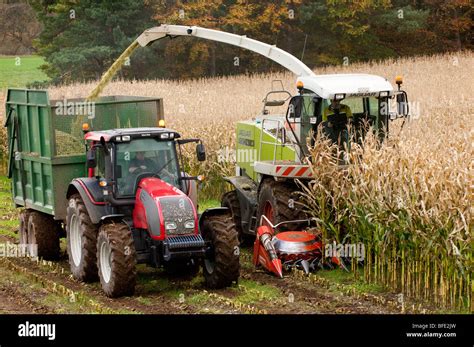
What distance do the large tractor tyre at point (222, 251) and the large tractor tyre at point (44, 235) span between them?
319 centimetres

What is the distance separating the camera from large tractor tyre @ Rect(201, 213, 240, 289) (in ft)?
39.1

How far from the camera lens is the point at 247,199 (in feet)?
49.8

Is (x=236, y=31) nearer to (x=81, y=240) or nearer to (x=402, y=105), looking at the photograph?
(x=402, y=105)

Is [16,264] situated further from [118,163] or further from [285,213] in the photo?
[285,213]

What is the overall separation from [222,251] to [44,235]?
3.61 metres

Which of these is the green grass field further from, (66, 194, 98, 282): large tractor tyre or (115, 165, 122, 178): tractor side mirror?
(115, 165, 122, 178): tractor side mirror

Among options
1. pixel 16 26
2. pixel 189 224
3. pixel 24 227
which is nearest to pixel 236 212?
pixel 24 227

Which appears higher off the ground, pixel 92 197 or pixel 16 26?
pixel 16 26

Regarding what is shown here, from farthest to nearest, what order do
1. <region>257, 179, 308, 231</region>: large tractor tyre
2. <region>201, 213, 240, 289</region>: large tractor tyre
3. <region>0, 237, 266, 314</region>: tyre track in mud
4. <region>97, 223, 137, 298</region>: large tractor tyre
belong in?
<region>257, 179, 308, 231</region>: large tractor tyre → <region>201, 213, 240, 289</region>: large tractor tyre → <region>97, 223, 137, 298</region>: large tractor tyre → <region>0, 237, 266, 314</region>: tyre track in mud

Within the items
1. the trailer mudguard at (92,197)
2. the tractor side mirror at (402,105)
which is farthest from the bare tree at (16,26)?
the tractor side mirror at (402,105)

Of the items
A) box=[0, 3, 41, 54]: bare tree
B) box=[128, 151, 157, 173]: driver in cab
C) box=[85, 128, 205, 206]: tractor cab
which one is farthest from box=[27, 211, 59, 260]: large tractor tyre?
box=[0, 3, 41, 54]: bare tree

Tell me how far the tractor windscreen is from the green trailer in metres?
1.52

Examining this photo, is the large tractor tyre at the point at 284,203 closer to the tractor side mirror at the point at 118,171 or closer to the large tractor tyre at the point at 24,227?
the tractor side mirror at the point at 118,171

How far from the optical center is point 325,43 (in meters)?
44.5
